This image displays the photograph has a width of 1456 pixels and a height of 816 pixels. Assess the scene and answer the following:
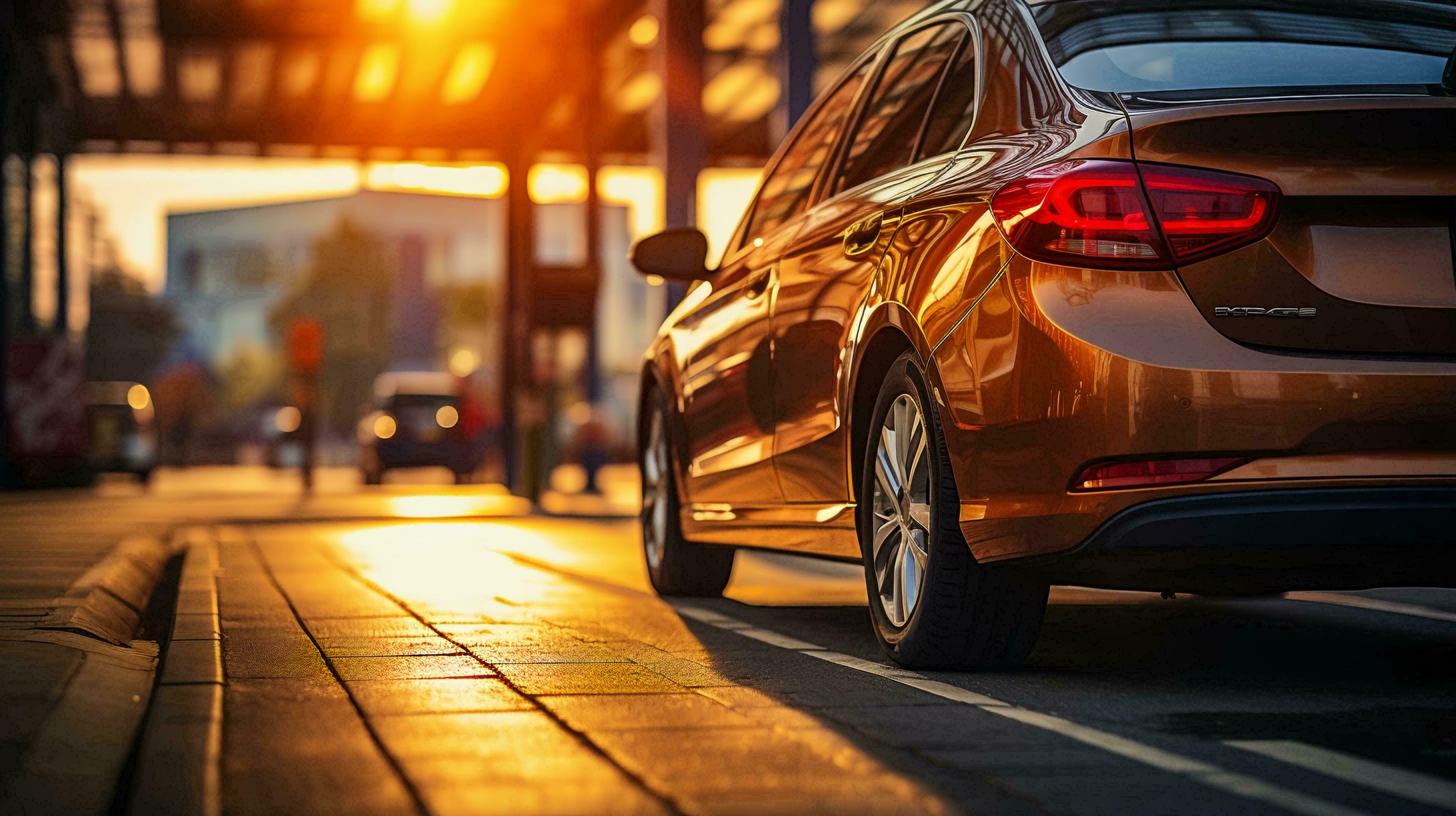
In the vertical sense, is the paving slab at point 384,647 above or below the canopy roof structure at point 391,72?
below

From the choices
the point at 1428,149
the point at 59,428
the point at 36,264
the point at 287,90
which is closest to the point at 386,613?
the point at 1428,149

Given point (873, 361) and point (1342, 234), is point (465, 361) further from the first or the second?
point (1342, 234)

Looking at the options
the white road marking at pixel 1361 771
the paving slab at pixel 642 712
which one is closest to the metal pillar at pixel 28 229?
the paving slab at pixel 642 712

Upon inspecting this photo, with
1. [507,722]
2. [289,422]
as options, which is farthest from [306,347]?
[507,722]

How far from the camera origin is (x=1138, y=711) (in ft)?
14.3

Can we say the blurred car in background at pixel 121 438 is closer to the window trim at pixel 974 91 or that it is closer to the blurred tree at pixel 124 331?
the window trim at pixel 974 91

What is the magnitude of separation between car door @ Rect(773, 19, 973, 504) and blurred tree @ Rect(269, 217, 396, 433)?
73302 millimetres

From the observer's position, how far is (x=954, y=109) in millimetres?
5305

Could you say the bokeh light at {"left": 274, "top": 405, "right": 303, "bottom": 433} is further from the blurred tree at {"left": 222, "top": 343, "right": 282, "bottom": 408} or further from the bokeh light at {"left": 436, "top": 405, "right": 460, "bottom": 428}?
the blurred tree at {"left": 222, "top": 343, "right": 282, "bottom": 408}

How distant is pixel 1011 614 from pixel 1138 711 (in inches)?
20.0

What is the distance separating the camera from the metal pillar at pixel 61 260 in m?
36.4

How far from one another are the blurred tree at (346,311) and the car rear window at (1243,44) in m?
74.4

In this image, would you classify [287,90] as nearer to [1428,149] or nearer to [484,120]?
[484,120]

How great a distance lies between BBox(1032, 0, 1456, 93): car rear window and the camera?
4.66 meters
